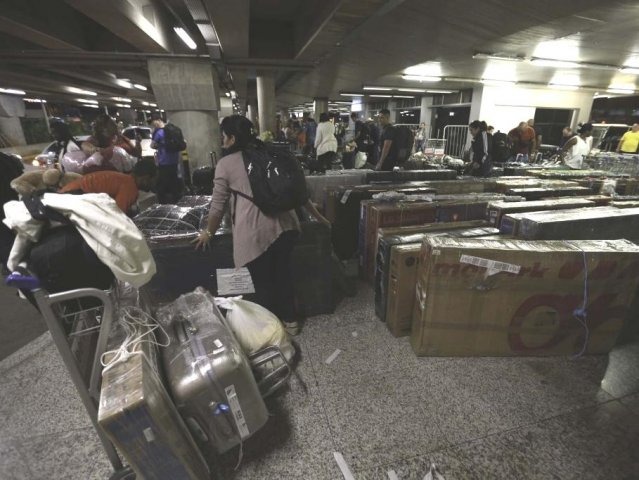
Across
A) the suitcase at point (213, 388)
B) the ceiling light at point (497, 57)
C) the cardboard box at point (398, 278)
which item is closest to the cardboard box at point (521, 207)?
the cardboard box at point (398, 278)

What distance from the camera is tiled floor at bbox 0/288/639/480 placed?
1743mm

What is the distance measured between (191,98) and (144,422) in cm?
830

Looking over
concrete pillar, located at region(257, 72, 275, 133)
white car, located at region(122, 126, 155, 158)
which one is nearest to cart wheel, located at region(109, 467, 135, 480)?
white car, located at region(122, 126, 155, 158)

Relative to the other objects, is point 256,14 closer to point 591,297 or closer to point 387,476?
point 591,297

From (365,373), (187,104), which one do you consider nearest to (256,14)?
(187,104)

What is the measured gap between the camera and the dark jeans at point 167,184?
18.9 feet

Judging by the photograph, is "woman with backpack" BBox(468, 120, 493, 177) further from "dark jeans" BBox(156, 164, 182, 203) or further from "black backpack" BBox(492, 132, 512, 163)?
"dark jeans" BBox(156, 164, 182, 203)

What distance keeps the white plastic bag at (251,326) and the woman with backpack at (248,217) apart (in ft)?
1.12

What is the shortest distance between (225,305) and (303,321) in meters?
1.01

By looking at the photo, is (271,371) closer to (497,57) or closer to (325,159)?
(325,159)

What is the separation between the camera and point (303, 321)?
306 centimetres

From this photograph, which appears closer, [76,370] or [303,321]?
[76,370]

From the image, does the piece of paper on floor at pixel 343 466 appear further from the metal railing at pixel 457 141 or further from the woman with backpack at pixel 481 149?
the metal railing at pixel 457 141

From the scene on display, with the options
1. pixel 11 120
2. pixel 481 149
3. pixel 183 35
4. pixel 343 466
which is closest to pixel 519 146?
pixel 481 149
